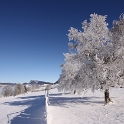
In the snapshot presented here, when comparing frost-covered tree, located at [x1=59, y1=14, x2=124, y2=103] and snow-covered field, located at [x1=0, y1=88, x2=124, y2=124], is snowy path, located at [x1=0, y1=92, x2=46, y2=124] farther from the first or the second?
frost-covered tree, located at [x1=59, y1=14, x2=124, y2=103]

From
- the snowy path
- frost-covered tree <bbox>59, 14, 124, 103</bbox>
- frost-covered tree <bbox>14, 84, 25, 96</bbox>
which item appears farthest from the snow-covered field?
frost-covered tree <bbox>14, 84, 25, 96</bbox>

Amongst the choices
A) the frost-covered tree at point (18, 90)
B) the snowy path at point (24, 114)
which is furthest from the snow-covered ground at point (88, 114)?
the frost-covered tree at point (18, 90)

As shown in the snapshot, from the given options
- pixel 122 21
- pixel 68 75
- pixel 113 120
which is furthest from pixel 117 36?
pixel 68 75

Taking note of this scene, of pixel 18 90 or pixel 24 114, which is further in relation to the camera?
pixel 18 90

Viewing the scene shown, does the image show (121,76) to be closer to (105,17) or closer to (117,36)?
(117,36)

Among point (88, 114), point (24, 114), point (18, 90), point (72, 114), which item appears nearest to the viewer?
point (88, 114)

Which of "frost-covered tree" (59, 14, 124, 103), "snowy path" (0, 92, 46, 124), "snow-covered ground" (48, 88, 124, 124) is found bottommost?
"snowy path" (0, 92, 46, 124)

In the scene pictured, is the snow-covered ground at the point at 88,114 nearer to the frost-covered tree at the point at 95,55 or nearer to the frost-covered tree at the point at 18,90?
the frost-covered tree at the point at 95,55

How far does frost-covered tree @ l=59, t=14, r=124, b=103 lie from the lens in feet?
62.1

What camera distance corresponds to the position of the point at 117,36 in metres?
19.5

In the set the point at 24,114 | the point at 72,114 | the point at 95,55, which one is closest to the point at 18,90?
the point at 24,114

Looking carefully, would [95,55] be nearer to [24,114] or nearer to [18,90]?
[24,114]

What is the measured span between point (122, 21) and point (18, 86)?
327 feet

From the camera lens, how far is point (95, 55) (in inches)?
788
